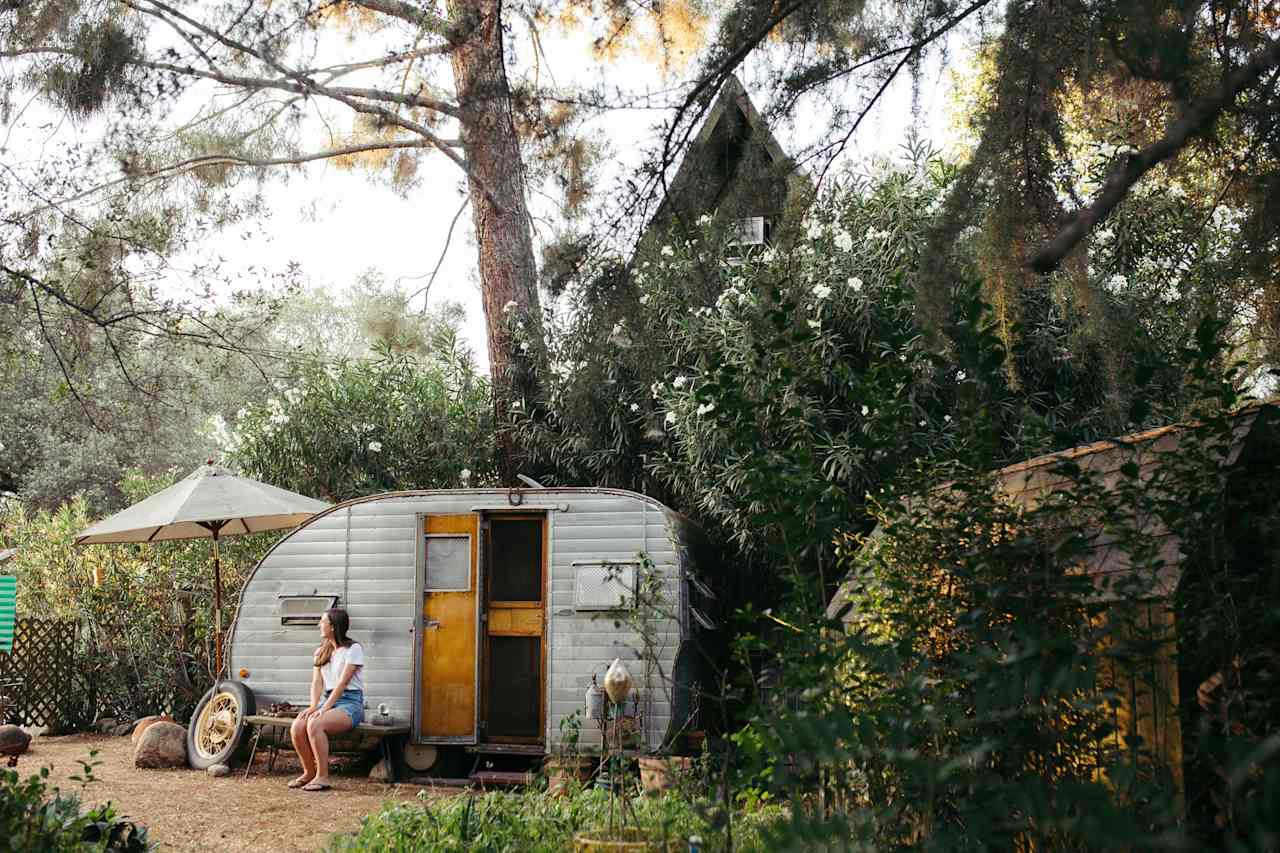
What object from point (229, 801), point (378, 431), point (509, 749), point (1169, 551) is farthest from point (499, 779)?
point (1169, 551)

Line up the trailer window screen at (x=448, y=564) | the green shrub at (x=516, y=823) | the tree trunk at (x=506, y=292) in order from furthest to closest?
the tree trunk at (x=506, y=292)
the trailer window screen at (x=448, y=564)
the green shrub at (x=516, y=823)

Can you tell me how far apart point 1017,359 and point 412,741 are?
520cm

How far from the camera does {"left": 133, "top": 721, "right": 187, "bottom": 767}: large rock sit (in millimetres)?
9031

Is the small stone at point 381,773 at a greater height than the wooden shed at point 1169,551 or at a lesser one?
lesser

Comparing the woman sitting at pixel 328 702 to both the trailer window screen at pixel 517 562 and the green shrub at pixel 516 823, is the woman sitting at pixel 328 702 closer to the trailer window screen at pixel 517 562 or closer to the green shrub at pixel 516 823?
the trailer window screen at pixel 517 562

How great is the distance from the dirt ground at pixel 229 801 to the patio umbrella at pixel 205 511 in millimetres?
1146

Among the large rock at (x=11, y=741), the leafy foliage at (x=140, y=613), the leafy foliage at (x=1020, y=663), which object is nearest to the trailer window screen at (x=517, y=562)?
the leafy foliage at (x=140, y=613)

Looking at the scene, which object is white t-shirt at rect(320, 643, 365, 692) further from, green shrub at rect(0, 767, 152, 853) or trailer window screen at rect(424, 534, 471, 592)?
green shrub at rect(0, 767, 152, 853)

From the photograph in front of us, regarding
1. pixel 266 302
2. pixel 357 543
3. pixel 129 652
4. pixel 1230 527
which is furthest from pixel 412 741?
pixel 1230 527

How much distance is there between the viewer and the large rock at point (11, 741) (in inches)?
361

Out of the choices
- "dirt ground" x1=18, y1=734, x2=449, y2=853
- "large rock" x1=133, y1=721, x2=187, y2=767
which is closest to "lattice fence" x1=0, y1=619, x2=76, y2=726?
"dirt ground" x1=18, y1=734, x2=449, y2=853

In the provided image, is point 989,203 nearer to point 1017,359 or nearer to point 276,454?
point 1017,359

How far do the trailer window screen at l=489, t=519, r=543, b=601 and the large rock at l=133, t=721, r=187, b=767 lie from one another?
2662mm

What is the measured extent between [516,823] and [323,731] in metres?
3.86
